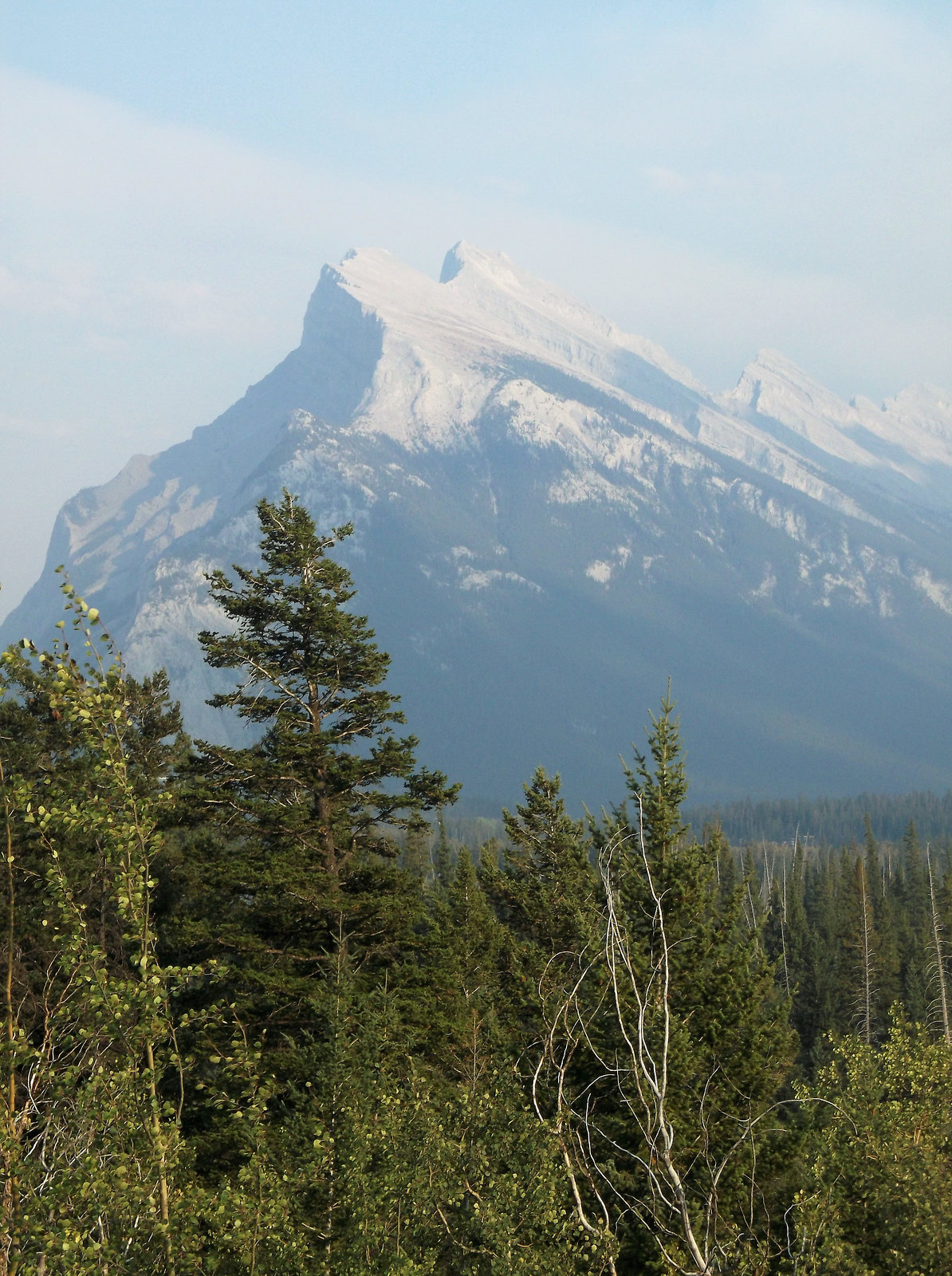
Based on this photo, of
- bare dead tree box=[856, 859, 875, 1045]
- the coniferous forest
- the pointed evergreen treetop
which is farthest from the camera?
bare dead tree box=[856, 859, 875, 1045]

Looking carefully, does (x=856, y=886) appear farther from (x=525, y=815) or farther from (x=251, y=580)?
(x=251, y=580)

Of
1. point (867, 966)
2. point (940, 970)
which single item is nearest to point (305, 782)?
point (940, 970)

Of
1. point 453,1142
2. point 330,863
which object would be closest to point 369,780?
point 330,863

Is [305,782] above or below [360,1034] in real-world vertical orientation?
above

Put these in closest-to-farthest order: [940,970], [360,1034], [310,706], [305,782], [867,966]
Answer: [360,1034], [305,782], [310,706], [940,970], [867,966]

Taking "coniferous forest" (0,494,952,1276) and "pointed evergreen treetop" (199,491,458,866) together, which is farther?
"pointed evergreen treetop" (199,491,458,866)

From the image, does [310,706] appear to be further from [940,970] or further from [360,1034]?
[940,970]

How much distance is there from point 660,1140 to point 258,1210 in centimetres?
431

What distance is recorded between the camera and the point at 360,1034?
18312 millimetres

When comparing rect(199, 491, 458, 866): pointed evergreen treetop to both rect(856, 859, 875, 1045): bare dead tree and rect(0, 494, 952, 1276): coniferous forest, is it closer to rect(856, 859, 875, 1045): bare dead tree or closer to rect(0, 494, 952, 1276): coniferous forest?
rect(0, 494, 952, 1276): coniferous forest

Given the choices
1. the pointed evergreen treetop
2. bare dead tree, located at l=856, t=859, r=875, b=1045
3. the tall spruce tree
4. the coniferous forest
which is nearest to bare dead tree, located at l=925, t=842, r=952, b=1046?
bare dead tree, located at l=856, t=859, r=875, b=1045

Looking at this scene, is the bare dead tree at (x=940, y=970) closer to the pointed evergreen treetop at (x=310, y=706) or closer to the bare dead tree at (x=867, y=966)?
the bare dead tree at (x=867, y=966)

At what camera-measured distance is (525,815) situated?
3612 cm

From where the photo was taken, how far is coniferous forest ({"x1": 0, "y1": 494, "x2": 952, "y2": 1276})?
372 inches
